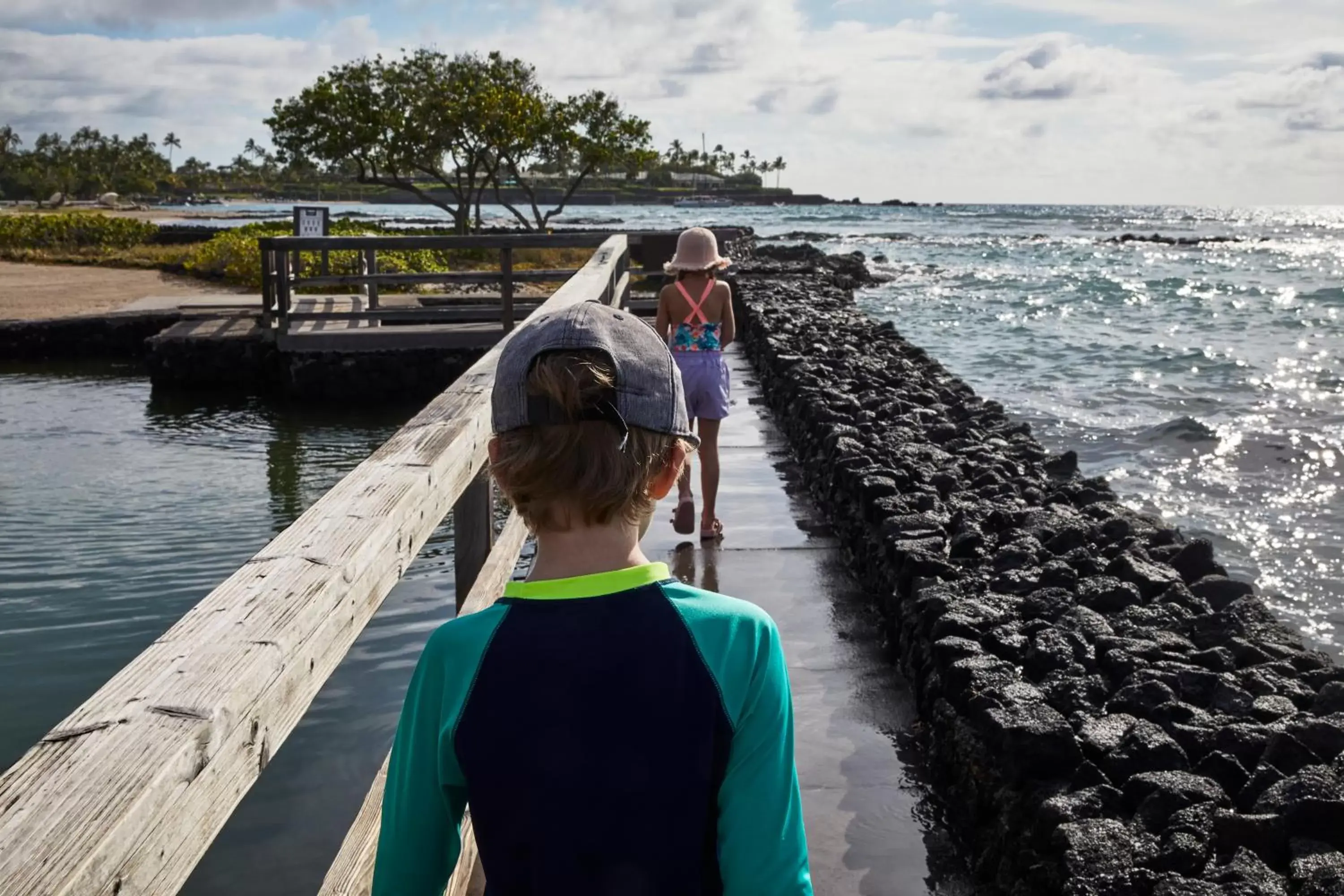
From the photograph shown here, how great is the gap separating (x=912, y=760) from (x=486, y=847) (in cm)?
289

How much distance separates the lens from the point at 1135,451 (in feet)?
41.8

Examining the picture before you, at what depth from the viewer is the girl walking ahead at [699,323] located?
5.91m

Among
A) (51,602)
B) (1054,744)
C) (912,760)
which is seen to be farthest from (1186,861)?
(51,602)

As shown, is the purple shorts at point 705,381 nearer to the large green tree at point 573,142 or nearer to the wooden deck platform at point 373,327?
the wooden deck platform at point 373,327

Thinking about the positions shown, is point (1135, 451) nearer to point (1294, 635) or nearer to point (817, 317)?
point (817, 317)

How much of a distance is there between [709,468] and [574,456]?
491 cm

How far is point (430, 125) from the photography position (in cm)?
3303

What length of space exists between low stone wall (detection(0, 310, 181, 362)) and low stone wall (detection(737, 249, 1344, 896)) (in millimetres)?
12830

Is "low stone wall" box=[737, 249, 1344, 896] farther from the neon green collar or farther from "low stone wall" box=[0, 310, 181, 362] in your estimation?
"low stone wall" box=[0, 310, 181, 362]

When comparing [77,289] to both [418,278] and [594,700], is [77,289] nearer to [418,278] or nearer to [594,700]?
[418,278]

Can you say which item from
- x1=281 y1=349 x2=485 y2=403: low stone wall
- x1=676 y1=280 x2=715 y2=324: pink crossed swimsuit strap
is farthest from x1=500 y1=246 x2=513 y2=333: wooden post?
x1=676 y1=280 x2=715 y2=324: pink crossed swimsuit strap

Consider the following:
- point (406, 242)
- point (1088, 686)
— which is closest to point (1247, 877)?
point (1088, 686)

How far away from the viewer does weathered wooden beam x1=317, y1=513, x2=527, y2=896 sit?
2.31m

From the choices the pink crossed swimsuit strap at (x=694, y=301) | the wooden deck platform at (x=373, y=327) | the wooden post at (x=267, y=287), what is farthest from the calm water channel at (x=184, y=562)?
the pink crossed swimsuit strap at (x=694, y=301)
